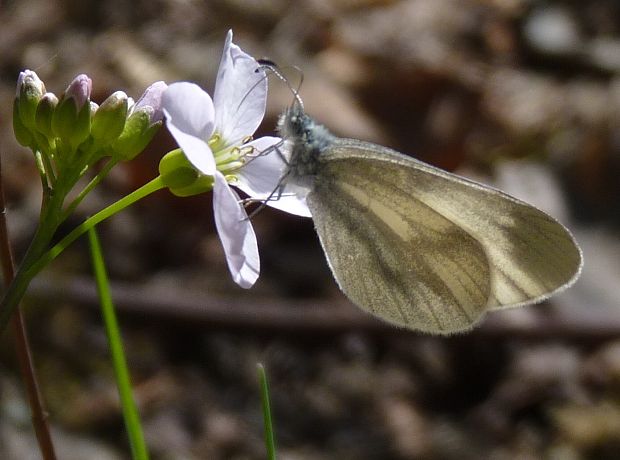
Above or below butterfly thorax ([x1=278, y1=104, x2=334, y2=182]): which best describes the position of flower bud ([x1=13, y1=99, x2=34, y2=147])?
above

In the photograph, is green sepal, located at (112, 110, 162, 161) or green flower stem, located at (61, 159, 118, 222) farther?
green sepal, located at (112, 110, 162, 161)

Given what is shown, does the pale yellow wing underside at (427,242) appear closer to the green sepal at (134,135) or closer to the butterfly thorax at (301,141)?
the butterfly thorax at (301,141)

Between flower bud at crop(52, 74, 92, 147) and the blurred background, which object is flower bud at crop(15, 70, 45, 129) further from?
the blurred background

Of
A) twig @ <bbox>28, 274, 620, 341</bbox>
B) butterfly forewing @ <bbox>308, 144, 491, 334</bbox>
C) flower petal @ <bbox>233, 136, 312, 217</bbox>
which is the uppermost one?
flower petal @ <bbox>233, 136, 312, 217</bbox>

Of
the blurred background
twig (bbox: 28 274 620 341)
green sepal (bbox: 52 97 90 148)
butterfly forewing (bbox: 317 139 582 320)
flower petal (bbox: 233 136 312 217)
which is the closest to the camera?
green sepal (bbox: 52 97 90 148)

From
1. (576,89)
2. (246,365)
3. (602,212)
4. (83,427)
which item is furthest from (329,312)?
(576,89)

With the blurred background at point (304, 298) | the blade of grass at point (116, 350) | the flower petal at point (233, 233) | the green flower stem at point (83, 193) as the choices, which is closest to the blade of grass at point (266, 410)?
the flower petal at point (233, 233)

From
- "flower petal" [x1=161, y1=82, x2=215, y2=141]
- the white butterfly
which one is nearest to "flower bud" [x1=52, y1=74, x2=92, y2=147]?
"flower petal" [x1=161, y1=82, x2=215, y2=141]
